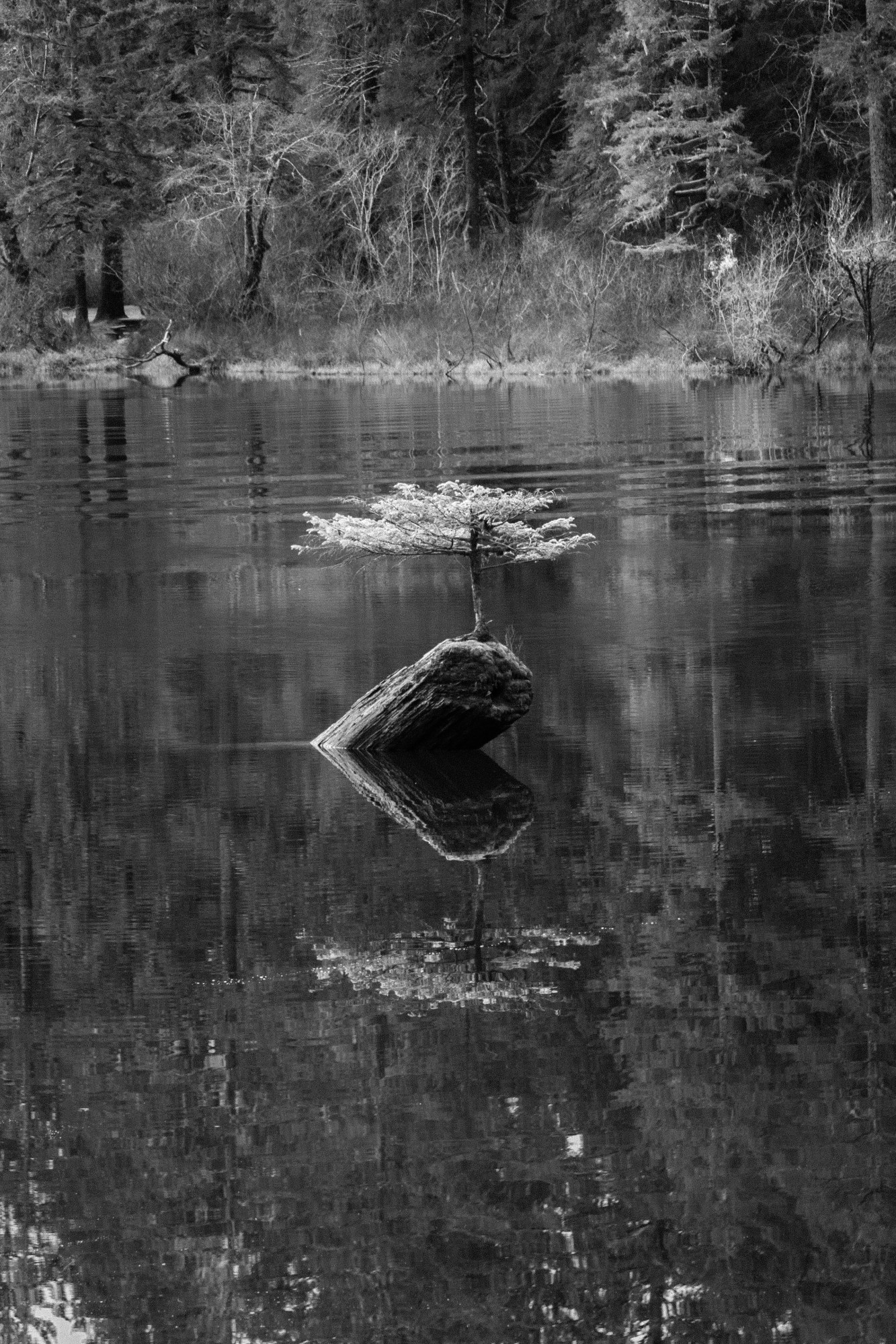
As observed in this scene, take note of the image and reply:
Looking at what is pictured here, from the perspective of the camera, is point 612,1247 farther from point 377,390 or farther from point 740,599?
point 377,390

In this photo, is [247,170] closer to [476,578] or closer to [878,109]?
[878,109]

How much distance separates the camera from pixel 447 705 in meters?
10.4

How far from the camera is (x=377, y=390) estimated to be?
4997 centimetres

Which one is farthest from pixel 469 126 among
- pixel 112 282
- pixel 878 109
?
pixel 112 282

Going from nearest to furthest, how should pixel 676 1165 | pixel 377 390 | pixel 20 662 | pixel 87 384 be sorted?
pixel 676 1165, pixel 20 662, pixel 377 390, pixel 87 384

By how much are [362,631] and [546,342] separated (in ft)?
134

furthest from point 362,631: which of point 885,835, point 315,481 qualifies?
point 315,481

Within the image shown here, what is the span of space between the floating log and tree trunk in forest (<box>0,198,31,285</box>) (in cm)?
6081

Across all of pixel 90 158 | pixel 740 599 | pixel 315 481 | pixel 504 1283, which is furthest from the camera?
pixel 90 158

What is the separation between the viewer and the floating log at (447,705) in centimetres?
1041

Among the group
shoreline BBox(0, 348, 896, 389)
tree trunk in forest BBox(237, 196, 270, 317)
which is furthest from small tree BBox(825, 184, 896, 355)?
tree trunk in forest BBox(237, 196, 270, 317)

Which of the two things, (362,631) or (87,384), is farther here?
(87,384)

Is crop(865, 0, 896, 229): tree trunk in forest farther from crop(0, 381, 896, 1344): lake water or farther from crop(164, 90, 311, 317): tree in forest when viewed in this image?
crop(0, 381, 896, 1344): lake water

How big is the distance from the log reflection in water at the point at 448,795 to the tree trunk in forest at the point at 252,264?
187ft
